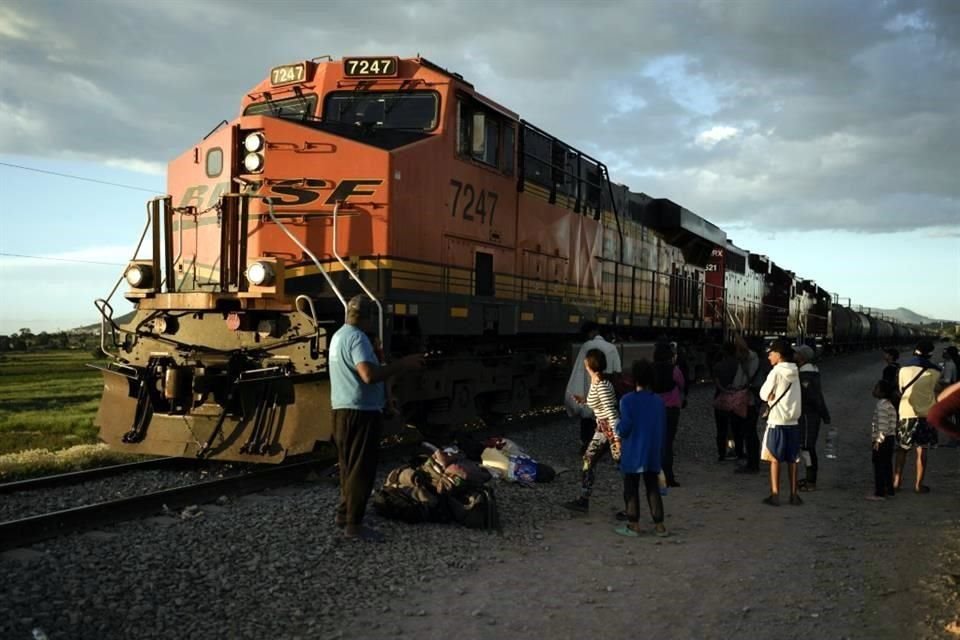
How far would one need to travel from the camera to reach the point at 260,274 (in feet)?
23.3

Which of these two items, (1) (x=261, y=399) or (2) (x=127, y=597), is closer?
(2) (x=127, y=597)

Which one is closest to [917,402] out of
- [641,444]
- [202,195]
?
[641,444]

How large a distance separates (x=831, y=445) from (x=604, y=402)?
6.22 meters

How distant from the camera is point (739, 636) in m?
4.20

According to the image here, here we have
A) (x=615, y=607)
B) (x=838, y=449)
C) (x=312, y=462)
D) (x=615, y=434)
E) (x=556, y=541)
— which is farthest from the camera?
(x=838, y=449)

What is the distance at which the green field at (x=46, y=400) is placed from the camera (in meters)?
10.7

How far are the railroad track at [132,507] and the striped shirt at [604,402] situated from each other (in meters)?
2.74

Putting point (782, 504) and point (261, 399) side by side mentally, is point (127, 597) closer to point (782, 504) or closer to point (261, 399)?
point (261, 399)

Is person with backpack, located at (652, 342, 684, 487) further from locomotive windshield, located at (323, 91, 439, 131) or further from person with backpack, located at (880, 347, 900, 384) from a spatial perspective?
Result: locomotive windshield, located at (323, 91, 439, 131)

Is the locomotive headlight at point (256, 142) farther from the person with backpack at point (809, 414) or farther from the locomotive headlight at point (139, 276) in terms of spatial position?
the person with backpack at point (809, 414)

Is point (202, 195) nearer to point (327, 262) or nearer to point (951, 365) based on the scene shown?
point (327, 262)

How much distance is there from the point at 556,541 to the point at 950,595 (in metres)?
2.58

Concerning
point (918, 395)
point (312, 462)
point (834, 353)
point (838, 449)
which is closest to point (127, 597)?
point (312, 462)

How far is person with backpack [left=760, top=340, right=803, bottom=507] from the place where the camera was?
7.49 meters
